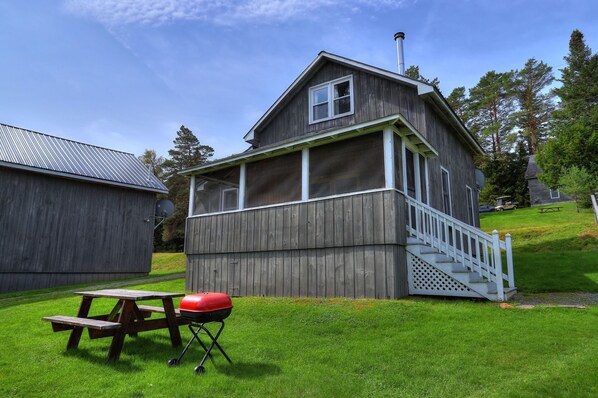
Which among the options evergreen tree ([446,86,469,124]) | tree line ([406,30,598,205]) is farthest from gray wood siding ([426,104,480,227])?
evergreen tree ([446,86,469,124])

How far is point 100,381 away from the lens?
367 cm

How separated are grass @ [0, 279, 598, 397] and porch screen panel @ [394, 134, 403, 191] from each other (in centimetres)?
275

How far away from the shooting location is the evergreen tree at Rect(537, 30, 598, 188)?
933 inches

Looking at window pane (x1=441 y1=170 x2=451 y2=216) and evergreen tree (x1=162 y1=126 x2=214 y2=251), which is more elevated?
evergreen tree (x1=162 y1=126 x2=214 y2=251)

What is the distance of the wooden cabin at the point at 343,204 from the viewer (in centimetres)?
729

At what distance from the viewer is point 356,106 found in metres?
11.0

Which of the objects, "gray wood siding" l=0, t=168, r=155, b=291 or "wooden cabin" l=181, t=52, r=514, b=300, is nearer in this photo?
"wooden cabin" l=181, t=52, r=514, b=300

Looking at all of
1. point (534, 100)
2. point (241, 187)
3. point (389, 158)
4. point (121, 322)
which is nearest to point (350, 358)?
point (121, 322)

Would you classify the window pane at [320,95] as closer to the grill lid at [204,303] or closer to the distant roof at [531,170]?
the grill lid at [204,303]

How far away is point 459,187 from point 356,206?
7.00 metres

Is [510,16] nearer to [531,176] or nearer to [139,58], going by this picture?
[139,58]

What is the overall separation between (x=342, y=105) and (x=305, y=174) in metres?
3.72

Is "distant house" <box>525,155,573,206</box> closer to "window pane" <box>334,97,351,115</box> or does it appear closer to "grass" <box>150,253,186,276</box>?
"window pane" <box>334,97,351,115</box>

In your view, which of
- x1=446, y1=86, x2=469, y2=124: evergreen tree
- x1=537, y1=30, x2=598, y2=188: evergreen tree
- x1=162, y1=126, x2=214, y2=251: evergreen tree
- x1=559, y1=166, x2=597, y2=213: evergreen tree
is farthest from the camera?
x1=446, y1=86, x2=469, y2=124: evergreen tree
